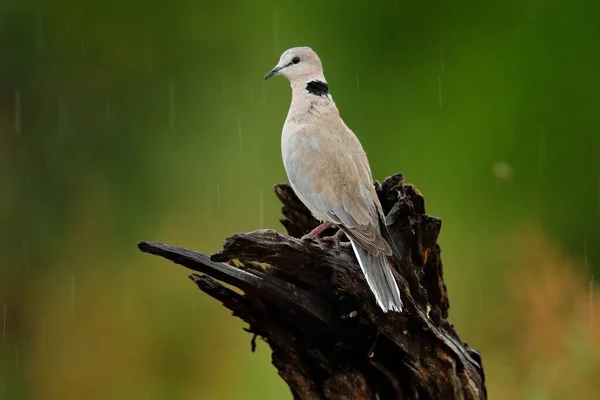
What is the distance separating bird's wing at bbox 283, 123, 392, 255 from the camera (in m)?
2.61

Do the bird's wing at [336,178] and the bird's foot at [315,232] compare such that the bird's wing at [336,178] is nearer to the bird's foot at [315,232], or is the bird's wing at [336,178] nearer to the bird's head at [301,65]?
the bird's foot at [315,232]

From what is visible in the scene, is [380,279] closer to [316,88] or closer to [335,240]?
[335,240]

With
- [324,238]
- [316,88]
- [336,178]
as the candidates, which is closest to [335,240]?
[324,238]

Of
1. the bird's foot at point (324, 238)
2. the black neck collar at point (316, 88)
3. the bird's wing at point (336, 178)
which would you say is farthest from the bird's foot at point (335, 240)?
the black neck collar at point (316, 88)

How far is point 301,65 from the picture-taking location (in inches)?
118

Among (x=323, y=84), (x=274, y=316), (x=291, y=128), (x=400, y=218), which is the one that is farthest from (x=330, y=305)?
(x=323, y=84)

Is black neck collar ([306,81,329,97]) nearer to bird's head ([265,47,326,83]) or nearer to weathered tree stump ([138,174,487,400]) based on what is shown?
bird's head ([265,47,326,83])

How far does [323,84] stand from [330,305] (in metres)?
0.85

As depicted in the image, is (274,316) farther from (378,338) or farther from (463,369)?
(463,369)

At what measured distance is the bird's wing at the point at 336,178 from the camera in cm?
261

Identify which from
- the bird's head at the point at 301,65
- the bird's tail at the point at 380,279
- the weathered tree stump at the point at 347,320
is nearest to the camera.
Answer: the bird's tail at the point at 380,279

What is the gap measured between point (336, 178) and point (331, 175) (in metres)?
0.02

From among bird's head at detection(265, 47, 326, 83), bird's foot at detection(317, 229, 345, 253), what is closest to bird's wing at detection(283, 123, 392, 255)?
bird's foot at detection(317, 229, 345, 253)

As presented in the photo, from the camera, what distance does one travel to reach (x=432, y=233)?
2908mm
